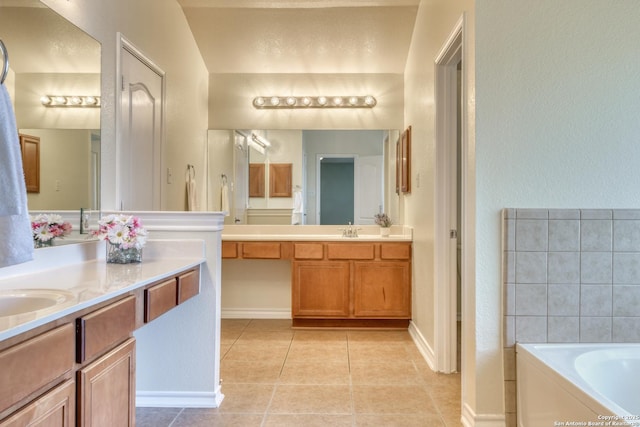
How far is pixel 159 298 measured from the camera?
1.54m

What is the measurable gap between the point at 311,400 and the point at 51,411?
54.4 inches

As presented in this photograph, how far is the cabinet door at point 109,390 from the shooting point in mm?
1124

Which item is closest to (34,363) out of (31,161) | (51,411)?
(51,411)

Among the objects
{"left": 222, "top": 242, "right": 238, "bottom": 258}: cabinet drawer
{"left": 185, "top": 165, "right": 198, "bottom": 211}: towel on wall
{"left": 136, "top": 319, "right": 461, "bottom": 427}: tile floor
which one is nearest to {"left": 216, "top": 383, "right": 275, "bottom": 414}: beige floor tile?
{"left": 136, "top": 319, "right": 461, "bottom": 427}: tile floor

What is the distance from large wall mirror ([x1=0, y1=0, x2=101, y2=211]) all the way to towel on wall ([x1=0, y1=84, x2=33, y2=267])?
19.2 inches

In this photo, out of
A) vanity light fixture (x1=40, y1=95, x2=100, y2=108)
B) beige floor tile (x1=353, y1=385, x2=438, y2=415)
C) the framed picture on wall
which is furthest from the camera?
the framed picture on wall

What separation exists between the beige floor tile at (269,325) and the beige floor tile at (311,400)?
1145 mm

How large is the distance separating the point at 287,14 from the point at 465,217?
2.42 metres

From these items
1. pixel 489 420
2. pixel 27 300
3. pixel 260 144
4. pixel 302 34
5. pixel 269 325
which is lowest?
pixel 269 325

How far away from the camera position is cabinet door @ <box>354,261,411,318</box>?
3.24 metres

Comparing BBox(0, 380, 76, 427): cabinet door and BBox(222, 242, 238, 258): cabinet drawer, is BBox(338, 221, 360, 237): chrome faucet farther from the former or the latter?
BBox(0, 380, 76, 427): cabinet door

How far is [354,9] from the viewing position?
316cm

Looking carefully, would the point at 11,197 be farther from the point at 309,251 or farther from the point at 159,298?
the point at 309,251

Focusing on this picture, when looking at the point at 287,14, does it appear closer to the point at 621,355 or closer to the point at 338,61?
the point at 338,61
